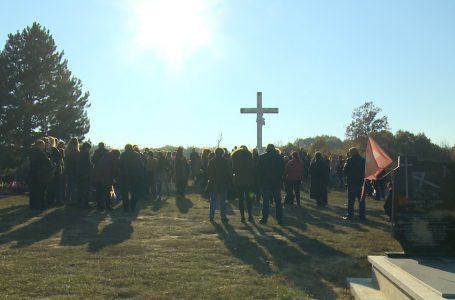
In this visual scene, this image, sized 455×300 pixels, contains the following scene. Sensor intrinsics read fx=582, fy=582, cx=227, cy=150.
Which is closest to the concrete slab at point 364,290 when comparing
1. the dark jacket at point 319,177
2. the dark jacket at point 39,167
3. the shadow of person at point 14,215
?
the shadow of person at point 14,215

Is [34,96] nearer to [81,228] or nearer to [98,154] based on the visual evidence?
[98,154]

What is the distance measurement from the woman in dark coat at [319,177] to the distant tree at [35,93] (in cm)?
2224

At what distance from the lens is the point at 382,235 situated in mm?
11508

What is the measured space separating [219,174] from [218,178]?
0.33 ft

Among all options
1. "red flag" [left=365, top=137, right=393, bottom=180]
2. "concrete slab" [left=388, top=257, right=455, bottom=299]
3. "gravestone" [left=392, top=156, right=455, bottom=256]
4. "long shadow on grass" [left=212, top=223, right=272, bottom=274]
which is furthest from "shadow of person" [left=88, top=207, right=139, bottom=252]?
"concrete slab" [left=388, top=257, right=455, bottom=299]

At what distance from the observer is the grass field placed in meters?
7.14

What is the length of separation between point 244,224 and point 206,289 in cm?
594

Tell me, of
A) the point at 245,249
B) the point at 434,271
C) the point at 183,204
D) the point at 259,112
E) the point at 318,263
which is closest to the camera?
the point at 434,271

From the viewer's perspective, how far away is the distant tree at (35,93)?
3516 centimetres

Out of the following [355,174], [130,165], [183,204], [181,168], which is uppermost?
[181,168]

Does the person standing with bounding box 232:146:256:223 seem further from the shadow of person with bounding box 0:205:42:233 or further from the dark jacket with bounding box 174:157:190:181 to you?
the dark jacket with bounding box 174:157:190:181

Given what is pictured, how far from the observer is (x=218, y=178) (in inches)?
536

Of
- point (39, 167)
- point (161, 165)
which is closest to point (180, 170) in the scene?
point (161, 165)

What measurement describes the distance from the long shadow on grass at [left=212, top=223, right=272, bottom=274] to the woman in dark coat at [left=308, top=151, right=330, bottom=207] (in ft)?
20.4
